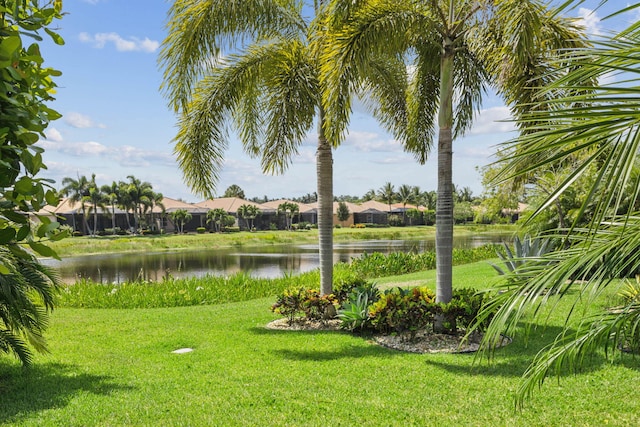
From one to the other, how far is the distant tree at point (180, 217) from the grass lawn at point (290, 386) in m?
57.3

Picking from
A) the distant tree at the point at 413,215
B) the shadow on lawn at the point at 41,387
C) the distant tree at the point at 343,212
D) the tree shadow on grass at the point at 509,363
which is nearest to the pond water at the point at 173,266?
the shadow on lawn at the point at 41,387

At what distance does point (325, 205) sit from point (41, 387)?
221 inches

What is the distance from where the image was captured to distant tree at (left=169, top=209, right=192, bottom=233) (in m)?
65.2

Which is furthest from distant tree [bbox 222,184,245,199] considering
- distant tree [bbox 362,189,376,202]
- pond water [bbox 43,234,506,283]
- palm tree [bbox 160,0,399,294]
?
palm tree [bbox 160,0,399,294]

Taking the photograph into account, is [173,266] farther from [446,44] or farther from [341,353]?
[446,44]

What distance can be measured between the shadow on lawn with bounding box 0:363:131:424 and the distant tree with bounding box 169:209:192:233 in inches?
2333

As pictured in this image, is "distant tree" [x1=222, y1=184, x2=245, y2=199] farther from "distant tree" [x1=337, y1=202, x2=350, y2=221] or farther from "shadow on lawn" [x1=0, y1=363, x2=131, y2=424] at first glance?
"shadow on lawn" [x1=0, y1=363, x2=131, y2=424]

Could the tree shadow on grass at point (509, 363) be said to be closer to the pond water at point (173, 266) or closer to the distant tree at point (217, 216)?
the pond water at point (173, 266)

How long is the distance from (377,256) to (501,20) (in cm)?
1428

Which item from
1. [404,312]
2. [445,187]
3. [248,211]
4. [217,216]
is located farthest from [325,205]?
[248,211]

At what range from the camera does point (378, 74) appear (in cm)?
1146

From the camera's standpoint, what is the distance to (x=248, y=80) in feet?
33.5

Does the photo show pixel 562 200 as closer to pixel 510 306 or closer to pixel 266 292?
pixel 266 292

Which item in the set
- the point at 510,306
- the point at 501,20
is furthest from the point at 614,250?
the point at 501,20
